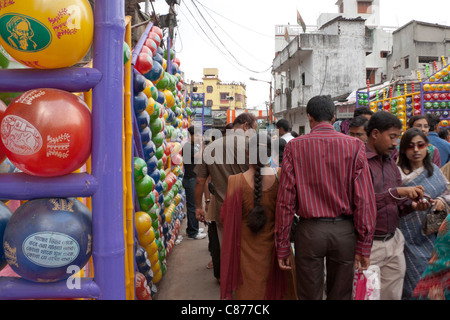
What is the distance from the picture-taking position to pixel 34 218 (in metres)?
1.64

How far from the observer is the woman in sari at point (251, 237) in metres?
2.68

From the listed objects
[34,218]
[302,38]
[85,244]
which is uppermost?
[302,38]

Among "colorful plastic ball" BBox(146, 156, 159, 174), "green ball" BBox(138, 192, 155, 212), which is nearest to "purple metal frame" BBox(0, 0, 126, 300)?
"green ball" BBox(138, 192, 155, 212)

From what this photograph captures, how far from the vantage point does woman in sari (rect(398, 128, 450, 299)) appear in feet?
8.66

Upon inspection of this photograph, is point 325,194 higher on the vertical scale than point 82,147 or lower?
lower

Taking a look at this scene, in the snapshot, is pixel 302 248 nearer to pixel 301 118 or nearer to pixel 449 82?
pixel 449 82

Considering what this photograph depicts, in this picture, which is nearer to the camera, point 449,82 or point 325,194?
point 325,194

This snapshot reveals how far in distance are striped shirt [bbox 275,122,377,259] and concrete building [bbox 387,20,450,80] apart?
898 inches

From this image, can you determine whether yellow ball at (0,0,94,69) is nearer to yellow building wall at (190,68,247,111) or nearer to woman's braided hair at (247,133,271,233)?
woman's braided hair at (247,133,271,233)

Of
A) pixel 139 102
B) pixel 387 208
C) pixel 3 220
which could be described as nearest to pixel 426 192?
pixel 387 208

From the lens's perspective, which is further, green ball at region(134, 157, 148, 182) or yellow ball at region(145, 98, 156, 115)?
yellow ball at region(145, 98, 156, 115)

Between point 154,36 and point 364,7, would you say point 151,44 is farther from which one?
point 364,7

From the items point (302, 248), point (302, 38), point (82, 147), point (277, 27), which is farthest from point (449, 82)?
point (277, 27)

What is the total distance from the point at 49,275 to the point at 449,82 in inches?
490
